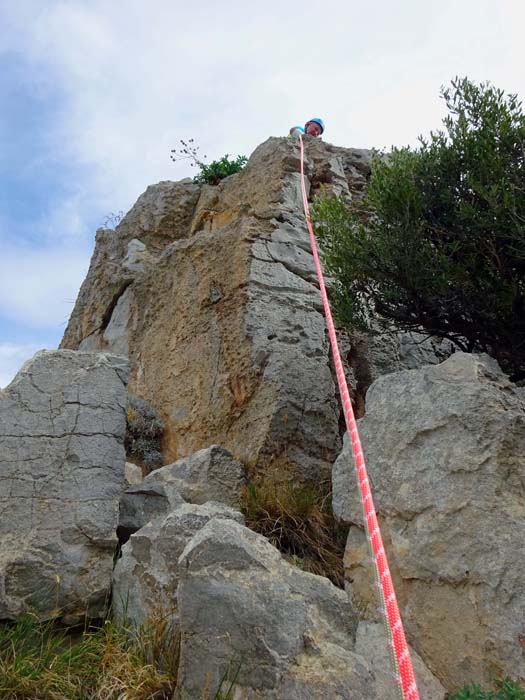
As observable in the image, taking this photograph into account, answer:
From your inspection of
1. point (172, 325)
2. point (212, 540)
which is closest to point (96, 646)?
point (212, 540)

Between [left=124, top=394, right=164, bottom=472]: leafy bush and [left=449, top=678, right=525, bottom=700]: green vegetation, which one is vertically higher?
[left=124, top=394, right=164, bottom=472]: leafy bush

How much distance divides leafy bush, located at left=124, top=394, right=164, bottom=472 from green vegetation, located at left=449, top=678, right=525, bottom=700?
4080 mm

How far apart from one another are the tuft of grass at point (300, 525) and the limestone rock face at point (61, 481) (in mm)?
1096

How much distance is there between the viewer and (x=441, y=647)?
10.6 feet

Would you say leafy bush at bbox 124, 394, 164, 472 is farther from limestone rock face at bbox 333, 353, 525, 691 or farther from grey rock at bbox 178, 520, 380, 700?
grey rock at bbox 178, 520, 380, 700

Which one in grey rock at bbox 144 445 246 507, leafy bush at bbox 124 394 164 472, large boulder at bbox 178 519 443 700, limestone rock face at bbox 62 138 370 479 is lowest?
large boulder at bbox 178 519 443 700

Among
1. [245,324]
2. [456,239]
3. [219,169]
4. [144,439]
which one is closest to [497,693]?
[456,239]

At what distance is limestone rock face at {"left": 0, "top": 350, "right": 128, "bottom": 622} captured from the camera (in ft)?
12.0

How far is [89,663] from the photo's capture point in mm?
3213

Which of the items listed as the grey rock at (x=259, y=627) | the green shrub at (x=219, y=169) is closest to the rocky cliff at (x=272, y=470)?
the grey rock at (x=259, y=627)

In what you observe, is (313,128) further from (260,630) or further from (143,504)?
(260,630)

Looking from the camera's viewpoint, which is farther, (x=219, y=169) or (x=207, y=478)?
(x=219, y=169)

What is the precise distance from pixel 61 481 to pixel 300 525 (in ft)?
5.61

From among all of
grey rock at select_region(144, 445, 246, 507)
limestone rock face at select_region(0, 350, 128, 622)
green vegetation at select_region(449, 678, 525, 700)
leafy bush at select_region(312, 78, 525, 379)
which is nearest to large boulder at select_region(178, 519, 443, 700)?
green vegetation at select_region(449, 678, 525, 700)
